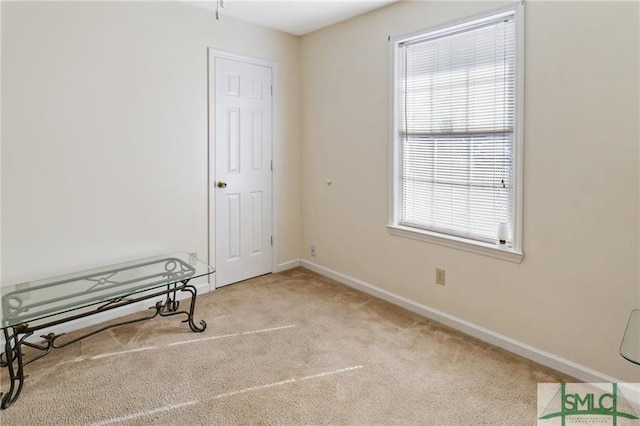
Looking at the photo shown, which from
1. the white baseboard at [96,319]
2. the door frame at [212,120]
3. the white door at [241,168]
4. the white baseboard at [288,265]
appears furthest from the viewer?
the white baseboard at [288,265]

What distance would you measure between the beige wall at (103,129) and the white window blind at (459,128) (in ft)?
5.44

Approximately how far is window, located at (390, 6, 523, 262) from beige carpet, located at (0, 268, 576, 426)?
76 cm

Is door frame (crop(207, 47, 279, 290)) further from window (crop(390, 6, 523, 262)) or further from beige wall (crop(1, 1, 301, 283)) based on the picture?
window (crop(390, 6, 523, 262))

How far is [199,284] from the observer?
11.6 feet

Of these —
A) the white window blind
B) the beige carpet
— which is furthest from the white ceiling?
the beige carpet

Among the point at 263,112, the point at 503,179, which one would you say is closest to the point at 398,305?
the point at 503,179

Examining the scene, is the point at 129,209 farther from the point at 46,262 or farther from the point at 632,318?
the point at 632,318

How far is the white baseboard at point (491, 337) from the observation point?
225cm

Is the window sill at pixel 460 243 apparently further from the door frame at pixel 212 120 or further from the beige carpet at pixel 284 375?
the door frame at pixel 212 120

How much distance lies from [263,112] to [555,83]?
248cm

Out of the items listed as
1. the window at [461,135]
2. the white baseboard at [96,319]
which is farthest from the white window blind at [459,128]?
the white baseboard at [96,319]

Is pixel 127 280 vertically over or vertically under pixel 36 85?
under

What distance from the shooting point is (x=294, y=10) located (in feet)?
11.0

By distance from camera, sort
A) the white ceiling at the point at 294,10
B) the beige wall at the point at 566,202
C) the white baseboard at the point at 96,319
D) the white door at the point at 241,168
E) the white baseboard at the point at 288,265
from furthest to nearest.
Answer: the white baseboard at the point at 288,265
the white door at the point at 241,168
the white ceiling at the point at 294,10
the white baseboard at the point at 96,319
the beige wall at the point at 566,202
